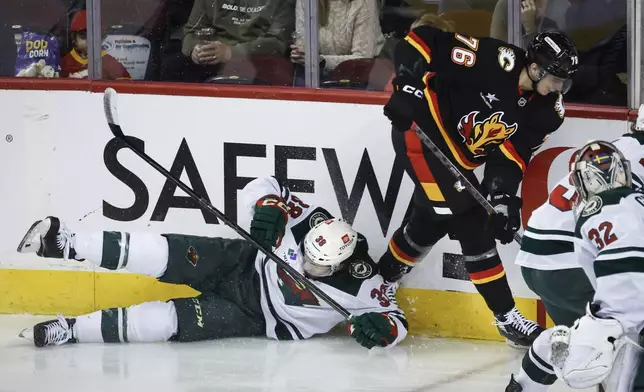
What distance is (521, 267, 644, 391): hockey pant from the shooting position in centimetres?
303

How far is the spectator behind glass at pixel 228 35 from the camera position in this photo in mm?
4445

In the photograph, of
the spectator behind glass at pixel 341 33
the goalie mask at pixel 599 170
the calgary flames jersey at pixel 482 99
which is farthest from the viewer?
the spectator behind glass at pixel 341 33

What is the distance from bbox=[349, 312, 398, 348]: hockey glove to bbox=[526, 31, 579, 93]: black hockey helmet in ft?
3.14

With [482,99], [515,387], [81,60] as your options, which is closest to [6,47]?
[81,60]

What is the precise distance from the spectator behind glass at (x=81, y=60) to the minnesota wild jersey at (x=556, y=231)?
6.62 feet

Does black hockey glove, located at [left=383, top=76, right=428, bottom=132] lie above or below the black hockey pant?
above

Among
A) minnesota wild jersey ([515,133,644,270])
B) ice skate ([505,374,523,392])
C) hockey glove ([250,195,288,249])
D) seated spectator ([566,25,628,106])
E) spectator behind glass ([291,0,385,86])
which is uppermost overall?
spectator behind glass ([291,0,385,86])

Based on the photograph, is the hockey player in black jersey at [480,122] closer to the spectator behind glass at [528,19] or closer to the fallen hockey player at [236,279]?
the spectator behind glass at [528,19]

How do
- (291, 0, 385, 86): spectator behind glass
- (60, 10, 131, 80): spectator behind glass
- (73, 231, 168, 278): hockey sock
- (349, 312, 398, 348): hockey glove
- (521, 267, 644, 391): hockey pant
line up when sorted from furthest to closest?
(60, 10, 131, 80): spectator behind glass < (291, 0, 385, 86): spectator behind glass < (73, 231, 168, 278): hockey sock < (349, 312, 398, 348): hockey glove < (521, 267, 644, 391): hockey pant

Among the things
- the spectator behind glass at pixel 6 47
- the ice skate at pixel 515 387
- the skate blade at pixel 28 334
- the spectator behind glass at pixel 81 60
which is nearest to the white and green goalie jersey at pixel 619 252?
the ice skate at pixel 515 387

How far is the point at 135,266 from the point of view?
165 inches

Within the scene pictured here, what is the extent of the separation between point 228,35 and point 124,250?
896mm

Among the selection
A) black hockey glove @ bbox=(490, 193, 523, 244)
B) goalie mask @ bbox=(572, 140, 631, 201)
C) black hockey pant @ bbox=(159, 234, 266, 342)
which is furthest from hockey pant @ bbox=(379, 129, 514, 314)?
goalie mask @ bbox=(572, 140, 631, 201)

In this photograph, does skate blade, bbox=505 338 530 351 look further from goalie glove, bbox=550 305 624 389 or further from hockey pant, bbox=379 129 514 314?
goalie glove, bbox=550 305 624 389
